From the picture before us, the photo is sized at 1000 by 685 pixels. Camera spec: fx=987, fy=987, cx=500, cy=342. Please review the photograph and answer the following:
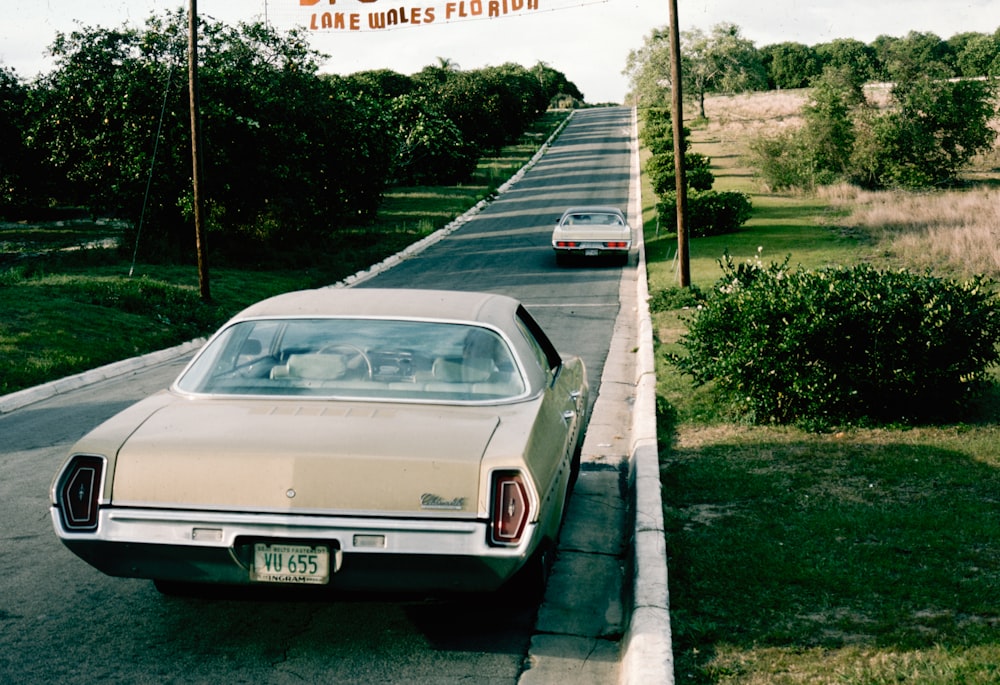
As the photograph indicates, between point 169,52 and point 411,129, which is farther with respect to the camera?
point 411,129

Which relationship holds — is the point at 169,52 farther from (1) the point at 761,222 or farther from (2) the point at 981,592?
(2) the point at 981,592

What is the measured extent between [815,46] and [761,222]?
129m

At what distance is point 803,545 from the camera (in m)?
5.56

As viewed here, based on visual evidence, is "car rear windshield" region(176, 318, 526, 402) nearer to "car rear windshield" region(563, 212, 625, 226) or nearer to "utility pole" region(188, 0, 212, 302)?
"utility pole" region(188, 0, 212, 302)

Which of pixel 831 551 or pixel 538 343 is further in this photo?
pixel 538 343

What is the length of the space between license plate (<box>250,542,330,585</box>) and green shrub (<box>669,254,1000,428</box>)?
17.2 ft

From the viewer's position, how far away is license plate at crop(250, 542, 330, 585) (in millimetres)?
4012

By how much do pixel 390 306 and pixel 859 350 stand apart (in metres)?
4.57

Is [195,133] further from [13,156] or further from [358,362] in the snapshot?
[13,156]

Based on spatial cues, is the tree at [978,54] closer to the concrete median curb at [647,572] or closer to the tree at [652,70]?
the tree at [652,70]

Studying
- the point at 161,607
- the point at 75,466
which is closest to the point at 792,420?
the point at 161,607

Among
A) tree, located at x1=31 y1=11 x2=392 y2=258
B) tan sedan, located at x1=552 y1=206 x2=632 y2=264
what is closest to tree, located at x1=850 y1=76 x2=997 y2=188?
tan sedan, located at x1=552 y1=206 x2=632 y2=264

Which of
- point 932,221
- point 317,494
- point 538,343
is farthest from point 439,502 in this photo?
point 932,221

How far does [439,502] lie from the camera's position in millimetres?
3996
